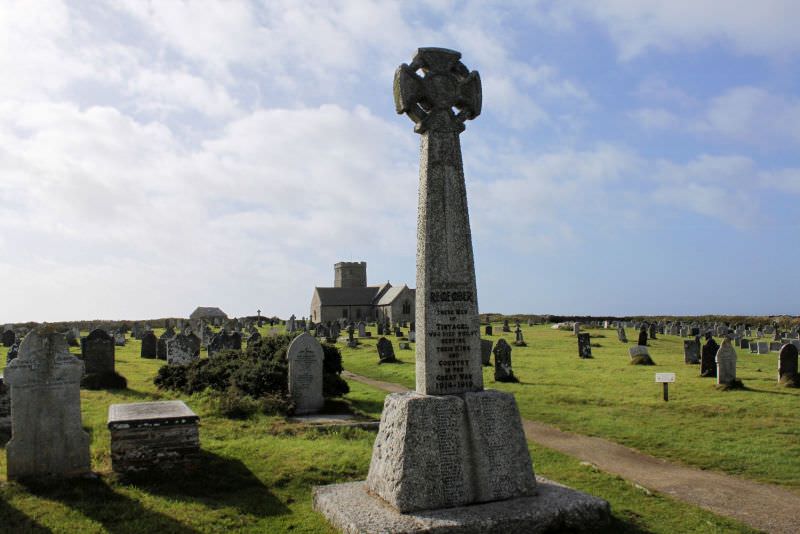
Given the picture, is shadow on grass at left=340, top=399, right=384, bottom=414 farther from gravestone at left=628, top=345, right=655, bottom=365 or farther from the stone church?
→ the stone church

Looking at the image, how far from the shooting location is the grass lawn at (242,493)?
22.5 feet

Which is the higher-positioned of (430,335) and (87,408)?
(430,335)

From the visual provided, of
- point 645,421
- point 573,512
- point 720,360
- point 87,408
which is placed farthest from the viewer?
point 720,360

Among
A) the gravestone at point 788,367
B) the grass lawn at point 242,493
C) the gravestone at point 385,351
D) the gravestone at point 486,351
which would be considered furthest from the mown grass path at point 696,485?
the gravestone at point 385,351

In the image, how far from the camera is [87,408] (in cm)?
1398

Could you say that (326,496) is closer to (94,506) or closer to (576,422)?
(94,506)

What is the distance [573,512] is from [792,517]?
3042 mm

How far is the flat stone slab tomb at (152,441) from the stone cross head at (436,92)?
5331 millimetres

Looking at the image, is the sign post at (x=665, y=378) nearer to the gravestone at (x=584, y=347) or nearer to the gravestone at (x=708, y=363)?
the gravestone at (x=708, y=363)

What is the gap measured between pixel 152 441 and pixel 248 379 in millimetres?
6584

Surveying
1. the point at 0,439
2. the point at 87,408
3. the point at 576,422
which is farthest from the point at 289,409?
the point at 576,422

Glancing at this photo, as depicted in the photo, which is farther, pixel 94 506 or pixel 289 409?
pixel 289 409

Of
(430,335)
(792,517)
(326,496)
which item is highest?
(430,335)

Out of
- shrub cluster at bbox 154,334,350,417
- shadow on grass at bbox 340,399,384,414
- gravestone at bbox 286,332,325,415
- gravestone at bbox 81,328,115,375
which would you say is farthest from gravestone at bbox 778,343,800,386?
gravestone at bbox 81,328,115,375
